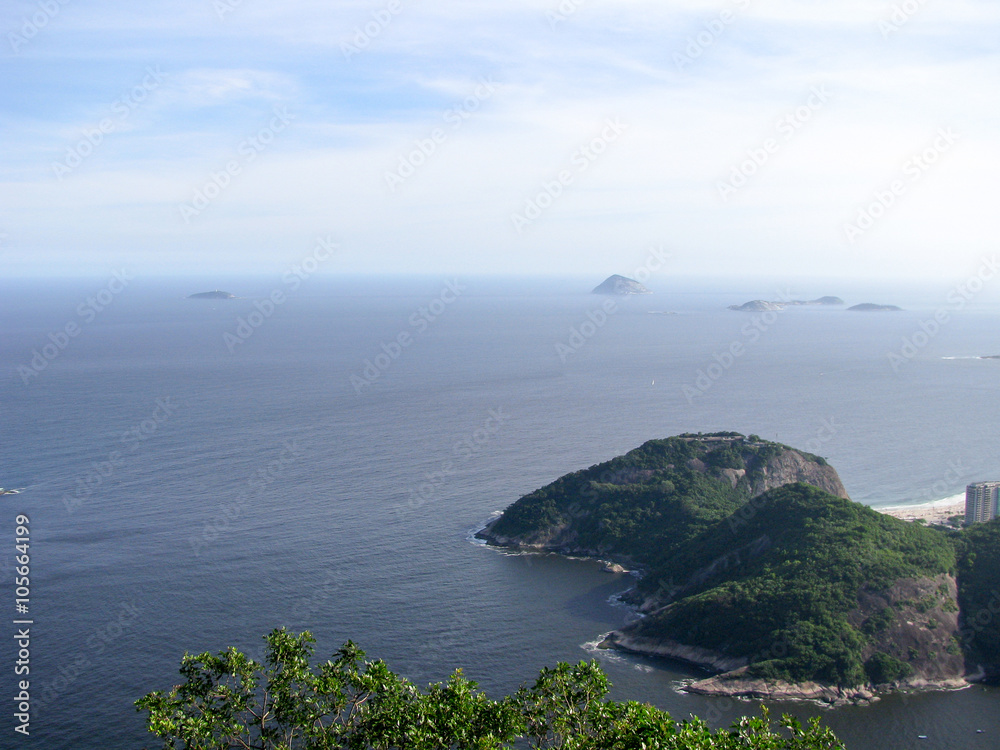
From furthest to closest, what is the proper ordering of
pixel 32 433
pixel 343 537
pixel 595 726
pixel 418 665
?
pixel 32 433 < pixel 343 537 < pixel 418 665 < pixel 595 726

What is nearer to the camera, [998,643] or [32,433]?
[998,643]

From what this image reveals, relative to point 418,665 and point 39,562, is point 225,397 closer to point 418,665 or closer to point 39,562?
point 39,562

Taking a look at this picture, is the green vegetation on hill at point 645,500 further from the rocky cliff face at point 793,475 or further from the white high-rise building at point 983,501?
the white high-rise building at point 983,501

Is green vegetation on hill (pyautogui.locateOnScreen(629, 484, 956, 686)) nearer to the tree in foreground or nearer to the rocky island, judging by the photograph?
the rocky island

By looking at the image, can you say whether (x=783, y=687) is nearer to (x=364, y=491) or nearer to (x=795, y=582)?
(x=795, y=582)

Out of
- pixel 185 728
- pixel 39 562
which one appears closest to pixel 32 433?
pixel 39 562

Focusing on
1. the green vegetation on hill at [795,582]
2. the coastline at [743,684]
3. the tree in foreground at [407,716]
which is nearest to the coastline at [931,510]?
the green vegetation on hill at [795,582]
